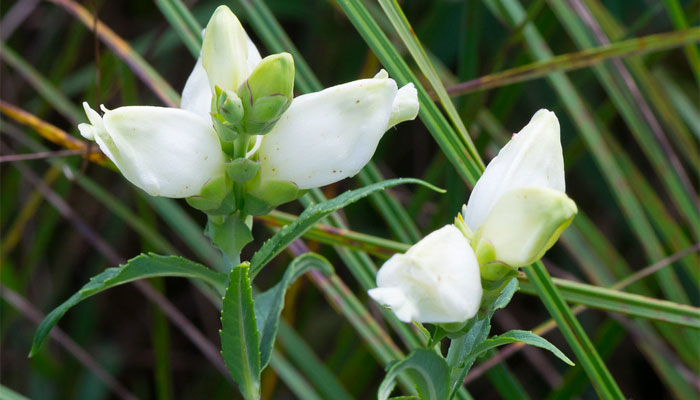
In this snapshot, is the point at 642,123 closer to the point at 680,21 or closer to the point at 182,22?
the point at 680,21

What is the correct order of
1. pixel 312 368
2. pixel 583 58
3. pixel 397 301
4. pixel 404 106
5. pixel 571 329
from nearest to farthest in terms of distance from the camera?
pixel 397 301 → pixel 404 106 → pixel 571 329 → pixel 583 58 → pixel 312 368

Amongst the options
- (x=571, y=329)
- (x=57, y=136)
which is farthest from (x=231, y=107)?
(x=57, y=136)

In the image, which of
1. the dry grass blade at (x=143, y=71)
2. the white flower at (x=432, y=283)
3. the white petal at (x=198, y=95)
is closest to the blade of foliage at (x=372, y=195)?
the dry grass blade at (x=143, y=71)

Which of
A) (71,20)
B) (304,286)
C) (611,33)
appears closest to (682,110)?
(611,33)

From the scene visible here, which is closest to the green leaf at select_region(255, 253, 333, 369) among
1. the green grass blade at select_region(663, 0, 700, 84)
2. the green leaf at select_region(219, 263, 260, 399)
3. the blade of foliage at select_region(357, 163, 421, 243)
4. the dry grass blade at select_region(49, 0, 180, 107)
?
the green leaf at select_region(219, 263, 260, 399)

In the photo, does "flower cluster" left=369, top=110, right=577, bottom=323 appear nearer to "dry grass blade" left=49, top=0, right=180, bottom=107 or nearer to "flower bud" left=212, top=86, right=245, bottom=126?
"flower bud" left=212, top=86, right=245, bottom=126

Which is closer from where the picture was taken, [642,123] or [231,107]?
[231,107]

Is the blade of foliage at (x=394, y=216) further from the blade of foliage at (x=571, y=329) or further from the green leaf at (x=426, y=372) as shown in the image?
the green leaf at (x=426, y=372)
